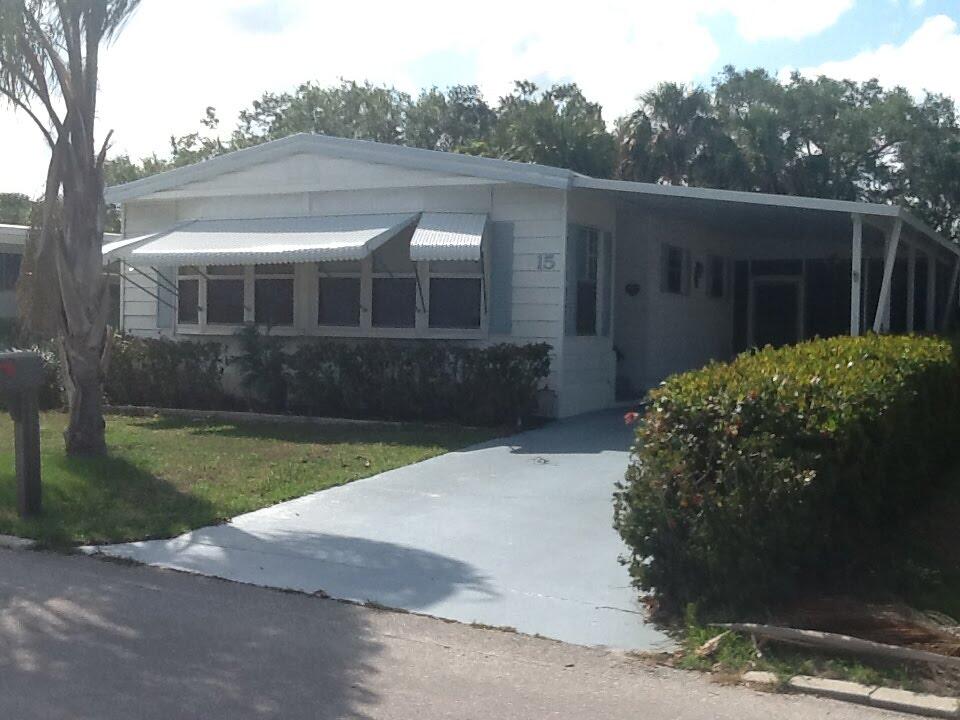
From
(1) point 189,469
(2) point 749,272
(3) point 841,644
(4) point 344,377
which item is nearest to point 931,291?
(2) point 749,272

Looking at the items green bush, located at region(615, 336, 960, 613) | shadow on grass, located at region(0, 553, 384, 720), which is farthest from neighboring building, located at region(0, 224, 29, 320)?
green bush, located at region(615, 336, 960, 613)

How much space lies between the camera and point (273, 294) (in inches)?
669

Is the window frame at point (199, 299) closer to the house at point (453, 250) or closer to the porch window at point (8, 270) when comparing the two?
the house at point (453, 250)

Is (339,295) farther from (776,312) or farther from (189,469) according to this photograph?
(776,312)

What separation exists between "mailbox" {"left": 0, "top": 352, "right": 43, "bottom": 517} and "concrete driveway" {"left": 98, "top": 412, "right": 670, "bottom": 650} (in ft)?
3.75

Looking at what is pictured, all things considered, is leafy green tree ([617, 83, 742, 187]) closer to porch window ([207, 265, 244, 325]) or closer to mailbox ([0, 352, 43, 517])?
porch window ([207, 265, 244, 325])

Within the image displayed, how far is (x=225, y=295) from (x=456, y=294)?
393 cm

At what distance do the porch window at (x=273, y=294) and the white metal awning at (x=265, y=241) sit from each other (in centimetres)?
77

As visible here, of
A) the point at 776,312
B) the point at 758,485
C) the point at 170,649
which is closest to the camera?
the point at 170,649

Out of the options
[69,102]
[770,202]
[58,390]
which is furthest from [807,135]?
[69,102]

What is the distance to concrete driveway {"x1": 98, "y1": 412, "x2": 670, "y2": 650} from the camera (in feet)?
23.5

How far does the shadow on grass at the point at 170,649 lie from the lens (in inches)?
208

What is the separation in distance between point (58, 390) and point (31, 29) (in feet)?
25.2

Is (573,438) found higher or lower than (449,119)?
lower
